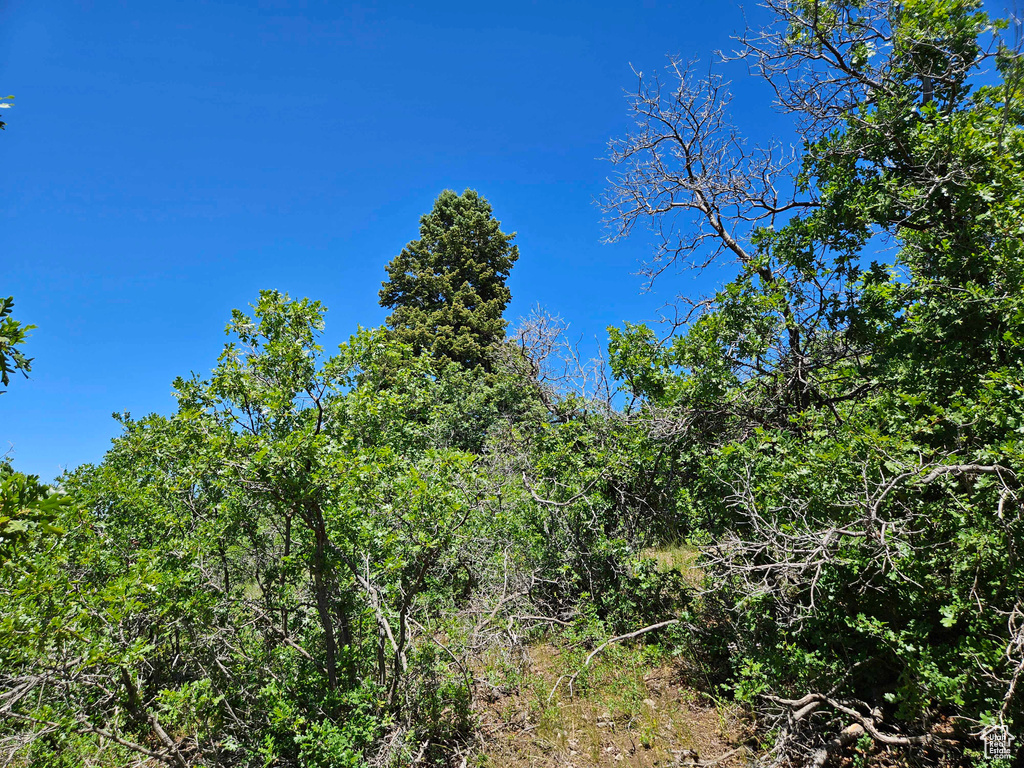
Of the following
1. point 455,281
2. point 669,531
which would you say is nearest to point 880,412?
point 669,531

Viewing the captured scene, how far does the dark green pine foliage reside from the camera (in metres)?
20.8

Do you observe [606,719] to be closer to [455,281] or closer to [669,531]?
[669,531]

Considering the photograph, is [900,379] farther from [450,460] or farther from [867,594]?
[450,460]

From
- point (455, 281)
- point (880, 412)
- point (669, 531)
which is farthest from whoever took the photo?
point (455, 281)

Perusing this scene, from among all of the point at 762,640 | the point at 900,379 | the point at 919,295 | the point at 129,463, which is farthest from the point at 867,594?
the point at 129,463

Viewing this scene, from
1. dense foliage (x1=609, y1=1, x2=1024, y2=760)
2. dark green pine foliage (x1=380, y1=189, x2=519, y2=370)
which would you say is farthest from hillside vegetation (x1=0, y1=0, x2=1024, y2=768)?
dark green pine foliage (x1=380, y1=189, x2=519, y2=370)

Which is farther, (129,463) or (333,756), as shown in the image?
(129,463)

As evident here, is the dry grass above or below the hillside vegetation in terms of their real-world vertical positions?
below

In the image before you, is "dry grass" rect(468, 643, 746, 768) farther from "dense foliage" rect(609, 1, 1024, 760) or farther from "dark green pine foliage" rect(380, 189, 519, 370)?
"dark green pine foliage" rect(380, 189, 519, 370)

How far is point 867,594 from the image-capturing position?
3875 mm

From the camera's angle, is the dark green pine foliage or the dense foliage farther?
the dark green pine foliage

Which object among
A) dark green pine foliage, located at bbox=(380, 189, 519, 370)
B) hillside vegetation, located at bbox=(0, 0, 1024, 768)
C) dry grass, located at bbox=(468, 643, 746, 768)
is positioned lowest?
dry grass, located at bbox=(468, 643, 746, 768)

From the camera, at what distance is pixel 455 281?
22266 mm

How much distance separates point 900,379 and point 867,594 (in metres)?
1.80
